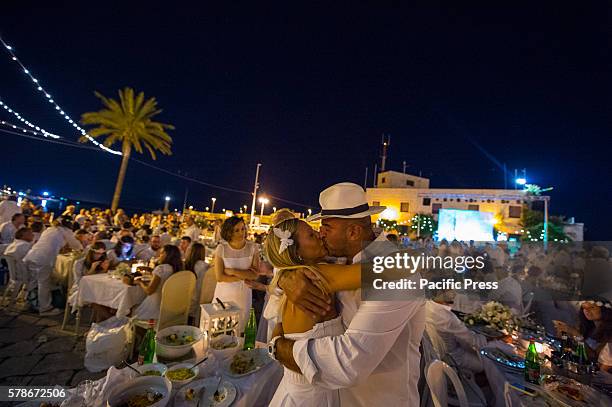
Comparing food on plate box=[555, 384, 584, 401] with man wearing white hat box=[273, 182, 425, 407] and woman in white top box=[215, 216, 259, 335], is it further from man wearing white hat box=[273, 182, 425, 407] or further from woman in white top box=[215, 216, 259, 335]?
woman in white top box=[215, 216, 259, 335]

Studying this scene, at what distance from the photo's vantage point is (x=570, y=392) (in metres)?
2.24

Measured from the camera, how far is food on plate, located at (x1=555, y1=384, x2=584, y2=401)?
85.8 inches

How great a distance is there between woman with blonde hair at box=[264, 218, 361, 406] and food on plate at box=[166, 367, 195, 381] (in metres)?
0.76

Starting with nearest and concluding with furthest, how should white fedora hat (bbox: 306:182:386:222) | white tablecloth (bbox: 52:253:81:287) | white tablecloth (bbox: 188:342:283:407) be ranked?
white fedora hat (bbox: 306:182:386:222) < white tablecloth (bbox: 188:342:283:407) < white tablecloth (bbox: 52:253:81:287)

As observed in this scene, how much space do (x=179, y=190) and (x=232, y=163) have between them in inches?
1537

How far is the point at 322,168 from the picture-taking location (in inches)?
2594

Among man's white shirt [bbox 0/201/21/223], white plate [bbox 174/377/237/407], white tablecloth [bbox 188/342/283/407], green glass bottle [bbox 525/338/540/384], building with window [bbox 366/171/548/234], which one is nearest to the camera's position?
white plate [bbox 174/377/237/407]

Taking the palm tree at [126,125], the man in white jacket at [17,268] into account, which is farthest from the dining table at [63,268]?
the palm tree at [126,125]

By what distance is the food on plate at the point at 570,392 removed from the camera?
2180mm

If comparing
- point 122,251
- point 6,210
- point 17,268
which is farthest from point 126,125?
point 122,251

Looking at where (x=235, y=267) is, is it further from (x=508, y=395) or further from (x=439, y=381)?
(x=508, y=395)

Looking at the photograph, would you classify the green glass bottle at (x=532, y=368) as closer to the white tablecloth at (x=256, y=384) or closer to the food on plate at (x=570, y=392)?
the food on plate at (x=570, y=392)

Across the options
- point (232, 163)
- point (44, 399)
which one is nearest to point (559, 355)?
point (44, 399)

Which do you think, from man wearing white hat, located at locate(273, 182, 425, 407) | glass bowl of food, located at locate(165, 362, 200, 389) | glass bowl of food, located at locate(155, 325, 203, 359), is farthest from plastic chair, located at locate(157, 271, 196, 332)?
man wearing white hat, located at locate(273, 182, 425, 407)
